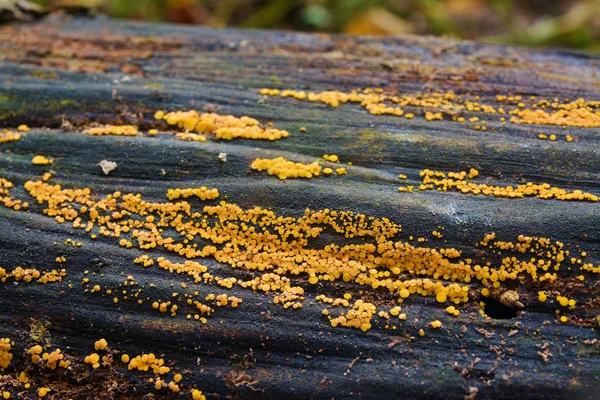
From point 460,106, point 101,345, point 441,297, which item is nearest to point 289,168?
point 441,297

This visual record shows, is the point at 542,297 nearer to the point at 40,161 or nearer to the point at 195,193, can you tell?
the point at 195,193

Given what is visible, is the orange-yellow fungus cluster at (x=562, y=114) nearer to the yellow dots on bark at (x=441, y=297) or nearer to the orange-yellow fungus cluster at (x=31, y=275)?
the yellow dots on bark at (x=441, y=297)

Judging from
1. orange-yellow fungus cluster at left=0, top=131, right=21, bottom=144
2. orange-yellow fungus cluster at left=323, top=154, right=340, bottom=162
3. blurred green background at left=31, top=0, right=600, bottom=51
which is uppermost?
blurred green background at left=31, top=0, right=600, bottom=51

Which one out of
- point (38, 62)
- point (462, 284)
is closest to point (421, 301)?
point (462, 284)

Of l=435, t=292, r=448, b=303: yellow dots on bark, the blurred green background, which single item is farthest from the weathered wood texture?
the blurred green background

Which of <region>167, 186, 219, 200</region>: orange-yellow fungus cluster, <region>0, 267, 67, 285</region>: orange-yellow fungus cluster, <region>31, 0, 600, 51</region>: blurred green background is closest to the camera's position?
<region>0, 267, 67, 285</region>: orange-yellow fungus cluster

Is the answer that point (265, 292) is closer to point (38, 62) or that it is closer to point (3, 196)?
point (3, 196)

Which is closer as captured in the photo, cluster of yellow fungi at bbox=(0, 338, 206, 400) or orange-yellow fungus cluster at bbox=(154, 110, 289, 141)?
cluster of yellow fungi at bbox=(0, 338, 206, 400)

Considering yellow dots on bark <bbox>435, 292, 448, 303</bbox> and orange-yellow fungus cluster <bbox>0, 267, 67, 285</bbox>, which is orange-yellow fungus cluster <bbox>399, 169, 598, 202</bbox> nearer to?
yellow dots on bark <bbox>435, 292, 448, 303</bbox>
